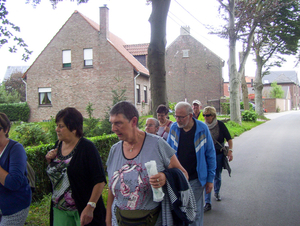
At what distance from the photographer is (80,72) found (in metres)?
26.3

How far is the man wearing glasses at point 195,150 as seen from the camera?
3.81 m

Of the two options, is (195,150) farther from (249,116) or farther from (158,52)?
(249,116)

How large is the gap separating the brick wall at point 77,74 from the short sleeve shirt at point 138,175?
22820 millimetres

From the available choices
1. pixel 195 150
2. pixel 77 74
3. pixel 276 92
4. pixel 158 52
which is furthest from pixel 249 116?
pixel 276 92

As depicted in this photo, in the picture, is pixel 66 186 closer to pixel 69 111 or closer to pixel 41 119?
pixel 69 111

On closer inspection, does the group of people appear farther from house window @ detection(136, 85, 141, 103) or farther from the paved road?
house window @ detection(136, 85, 141, 103)

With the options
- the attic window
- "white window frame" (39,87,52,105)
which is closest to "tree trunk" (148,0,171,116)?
"white window frame" (39,87,52,105)

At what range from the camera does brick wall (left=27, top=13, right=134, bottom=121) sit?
2562 centimetres

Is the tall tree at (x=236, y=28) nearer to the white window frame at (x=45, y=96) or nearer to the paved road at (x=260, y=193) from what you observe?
the paved road at (x=260, y=193)

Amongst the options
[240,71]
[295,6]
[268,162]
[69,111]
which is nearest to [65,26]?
[240,71]

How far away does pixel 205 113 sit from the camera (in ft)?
17.9

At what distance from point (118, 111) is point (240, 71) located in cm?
1989

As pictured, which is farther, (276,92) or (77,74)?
(276,92)

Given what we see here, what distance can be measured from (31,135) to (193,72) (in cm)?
3042
